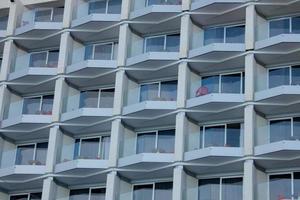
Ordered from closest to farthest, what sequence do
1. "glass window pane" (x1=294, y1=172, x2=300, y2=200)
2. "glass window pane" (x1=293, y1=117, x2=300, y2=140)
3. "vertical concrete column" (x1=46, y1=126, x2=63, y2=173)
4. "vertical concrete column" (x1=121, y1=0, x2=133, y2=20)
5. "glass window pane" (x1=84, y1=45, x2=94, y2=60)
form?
"glass window pane" (x1=294, y1=172, x2=300, y2=200) → "glass window pane" (x1=293, y1=117, x2=300, y2=140) → "vertical concrete column" (x1=46, y1=126, x2=63, y2=173) → "vertical concrete column" (x1=121, y1=0, x2=133, y2=20) → "glass window pane" (x1=84, y1=45, x2=94, y2=60)

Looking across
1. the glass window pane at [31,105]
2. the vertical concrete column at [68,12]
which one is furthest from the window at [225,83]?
the glass window pane at [31,105]

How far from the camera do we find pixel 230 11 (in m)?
40.0

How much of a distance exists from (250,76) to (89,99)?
10.3 metres

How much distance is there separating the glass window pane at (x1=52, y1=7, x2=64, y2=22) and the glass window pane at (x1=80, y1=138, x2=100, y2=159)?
27.5 feet

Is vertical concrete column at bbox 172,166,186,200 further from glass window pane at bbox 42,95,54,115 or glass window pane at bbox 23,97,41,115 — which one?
glass window pane at bbox 23,97,41,115

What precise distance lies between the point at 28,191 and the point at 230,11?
1561 centimetres

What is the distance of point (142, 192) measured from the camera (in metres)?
39.2

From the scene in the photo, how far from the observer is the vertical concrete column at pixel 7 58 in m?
43.9

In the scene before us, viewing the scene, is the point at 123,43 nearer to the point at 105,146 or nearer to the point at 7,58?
the point at 105,146

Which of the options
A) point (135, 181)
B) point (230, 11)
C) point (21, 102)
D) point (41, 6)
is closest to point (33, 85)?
point (21, 102)

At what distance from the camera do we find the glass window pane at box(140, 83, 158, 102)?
135ft

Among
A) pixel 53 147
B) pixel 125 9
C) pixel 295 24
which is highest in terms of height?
pixel 125 9

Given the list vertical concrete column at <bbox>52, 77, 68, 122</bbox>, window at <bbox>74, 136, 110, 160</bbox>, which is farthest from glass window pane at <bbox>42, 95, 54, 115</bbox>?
window at <bbox>74, 136, 110, 160</bbox>

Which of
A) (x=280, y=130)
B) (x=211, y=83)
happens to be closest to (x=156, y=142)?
(x=211, y=83)
